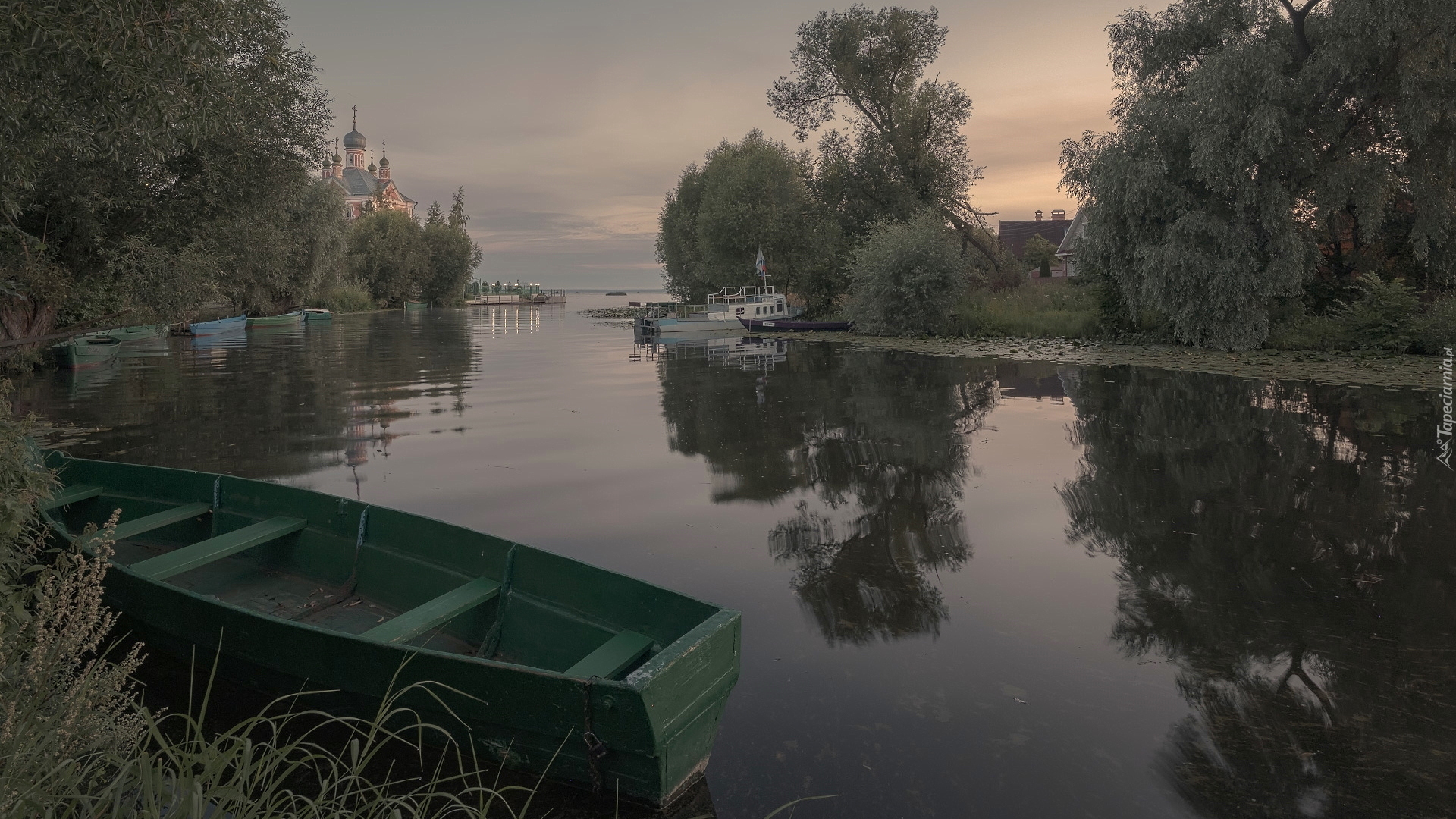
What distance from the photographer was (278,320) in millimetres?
41469

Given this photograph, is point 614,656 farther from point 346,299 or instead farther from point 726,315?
point 346,299

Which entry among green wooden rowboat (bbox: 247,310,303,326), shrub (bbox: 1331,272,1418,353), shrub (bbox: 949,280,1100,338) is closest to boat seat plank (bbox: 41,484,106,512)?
shrub (bbox: 1331,272,1418,353)

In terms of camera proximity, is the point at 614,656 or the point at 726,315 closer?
the point at 614,656

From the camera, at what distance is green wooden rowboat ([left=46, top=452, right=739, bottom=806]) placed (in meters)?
3.12

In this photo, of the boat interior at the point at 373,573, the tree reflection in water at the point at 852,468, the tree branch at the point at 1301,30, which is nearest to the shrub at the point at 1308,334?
the tree branch at the point at 1301,30

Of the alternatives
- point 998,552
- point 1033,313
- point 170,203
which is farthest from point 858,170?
point 998,552

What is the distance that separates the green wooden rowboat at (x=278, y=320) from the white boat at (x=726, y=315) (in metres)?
18.9

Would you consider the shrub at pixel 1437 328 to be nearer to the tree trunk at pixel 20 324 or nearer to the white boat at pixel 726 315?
the white boat at pixel 726 315

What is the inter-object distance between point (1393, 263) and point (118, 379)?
30102mm

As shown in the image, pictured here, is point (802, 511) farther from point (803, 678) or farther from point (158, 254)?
point (158, 254)

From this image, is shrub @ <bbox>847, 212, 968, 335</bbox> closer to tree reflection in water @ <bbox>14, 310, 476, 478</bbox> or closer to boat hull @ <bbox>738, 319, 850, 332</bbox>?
boat hull @ <bbox>738, 319, 850, 332</bbox>

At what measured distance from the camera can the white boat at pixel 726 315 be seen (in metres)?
33.7

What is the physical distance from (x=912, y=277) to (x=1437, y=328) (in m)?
14.0

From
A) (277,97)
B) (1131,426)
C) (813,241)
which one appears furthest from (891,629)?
(813,241)
